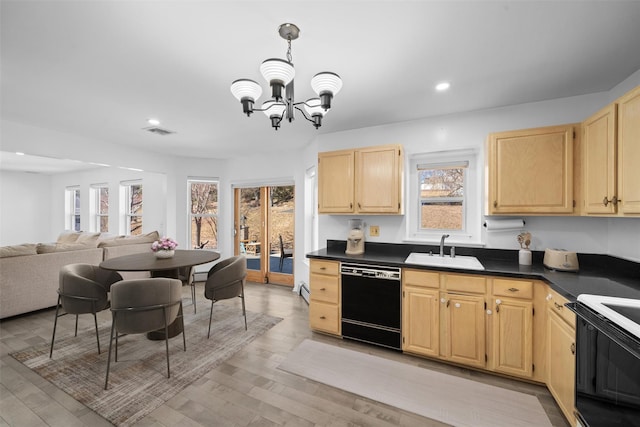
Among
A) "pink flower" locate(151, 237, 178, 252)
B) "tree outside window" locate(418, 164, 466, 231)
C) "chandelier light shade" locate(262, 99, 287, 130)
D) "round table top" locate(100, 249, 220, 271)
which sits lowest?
"round table top" locate(100, 249, 220, 271)

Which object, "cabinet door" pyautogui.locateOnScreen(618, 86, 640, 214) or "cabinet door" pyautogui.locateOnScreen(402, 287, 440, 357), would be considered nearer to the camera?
"cabinet door" pyautogui.locateOnScreen(618, 86, 640, 214)

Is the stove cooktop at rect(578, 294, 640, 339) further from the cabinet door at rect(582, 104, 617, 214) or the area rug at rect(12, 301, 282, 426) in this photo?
the area rug at rect(12, 301, 282, 426)

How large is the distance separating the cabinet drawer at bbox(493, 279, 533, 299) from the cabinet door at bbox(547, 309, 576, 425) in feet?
0.64

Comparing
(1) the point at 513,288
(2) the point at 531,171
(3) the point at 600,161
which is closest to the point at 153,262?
(1) the point at 513,288

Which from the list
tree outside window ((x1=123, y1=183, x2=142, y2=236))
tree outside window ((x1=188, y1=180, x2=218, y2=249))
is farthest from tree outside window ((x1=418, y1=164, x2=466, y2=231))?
tree outside window ((x1=123, y1=183, x2=142, y2=236))

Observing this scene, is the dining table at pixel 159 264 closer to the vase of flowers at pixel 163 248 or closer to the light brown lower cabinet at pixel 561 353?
the vase of flowers at pixel 163 248

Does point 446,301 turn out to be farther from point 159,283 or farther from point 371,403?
point 159,283

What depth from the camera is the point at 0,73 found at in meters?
2.17

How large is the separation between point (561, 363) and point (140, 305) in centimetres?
319

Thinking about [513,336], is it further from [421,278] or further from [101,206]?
[101,206]

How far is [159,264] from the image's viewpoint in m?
2.73

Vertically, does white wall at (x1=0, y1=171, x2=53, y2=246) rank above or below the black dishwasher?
above

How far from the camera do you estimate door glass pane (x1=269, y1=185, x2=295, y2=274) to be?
5.14 meters

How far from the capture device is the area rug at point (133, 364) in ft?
6.42
